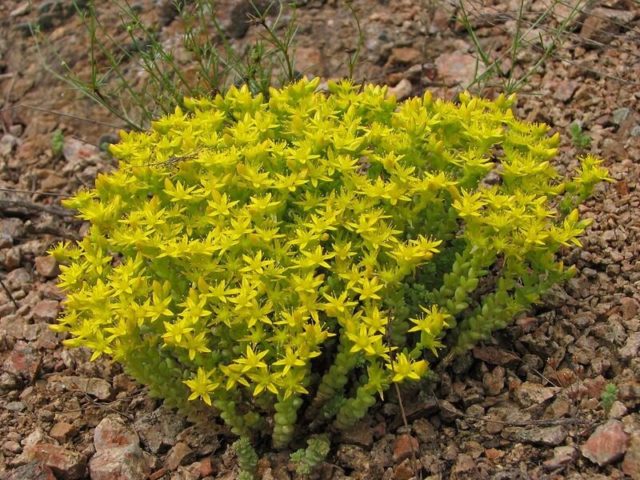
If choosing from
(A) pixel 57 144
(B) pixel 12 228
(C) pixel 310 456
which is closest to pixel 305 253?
(C) pixel 310 456

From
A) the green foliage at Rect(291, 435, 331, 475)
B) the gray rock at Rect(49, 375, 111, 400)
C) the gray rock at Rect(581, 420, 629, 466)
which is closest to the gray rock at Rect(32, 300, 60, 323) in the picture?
the gray rock at Rect(49, 375, 111, 400)

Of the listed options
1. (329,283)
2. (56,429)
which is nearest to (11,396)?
(56,429)

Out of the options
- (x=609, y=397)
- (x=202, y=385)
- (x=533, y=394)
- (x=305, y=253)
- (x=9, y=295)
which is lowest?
(x=533, y=394)

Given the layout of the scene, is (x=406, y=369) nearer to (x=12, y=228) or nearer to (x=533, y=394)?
(x=533, y=394)

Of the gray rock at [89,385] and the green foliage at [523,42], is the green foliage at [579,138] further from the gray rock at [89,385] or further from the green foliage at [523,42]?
the gray rock at [89,385]

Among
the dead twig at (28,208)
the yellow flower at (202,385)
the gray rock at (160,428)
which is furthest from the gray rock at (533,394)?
the dead twig at (28,208)

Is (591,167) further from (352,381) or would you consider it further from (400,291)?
(352,381)
